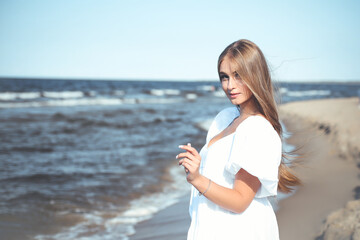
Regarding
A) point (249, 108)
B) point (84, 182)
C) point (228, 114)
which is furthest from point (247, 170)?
point (84, 182)

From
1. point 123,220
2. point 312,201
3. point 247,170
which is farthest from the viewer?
point 123,220

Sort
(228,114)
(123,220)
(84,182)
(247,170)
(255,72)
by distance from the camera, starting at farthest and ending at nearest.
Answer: (84,182) → (123,220) → (228,114) → (255,72) → (247,170)

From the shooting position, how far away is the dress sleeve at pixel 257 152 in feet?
4.54

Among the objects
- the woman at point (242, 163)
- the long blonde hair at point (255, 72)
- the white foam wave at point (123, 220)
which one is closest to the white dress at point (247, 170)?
the woman at point (242, 163)

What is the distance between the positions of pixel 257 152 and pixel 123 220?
151 inches

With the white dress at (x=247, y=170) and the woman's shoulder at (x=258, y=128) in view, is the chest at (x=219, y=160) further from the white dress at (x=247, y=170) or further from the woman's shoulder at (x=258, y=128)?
the woman's shoulder at (x=258, y=128)

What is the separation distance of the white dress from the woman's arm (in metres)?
0.05

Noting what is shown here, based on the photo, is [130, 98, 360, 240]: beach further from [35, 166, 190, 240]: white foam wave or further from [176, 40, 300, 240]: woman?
[176, 40, 300, 240]: woman

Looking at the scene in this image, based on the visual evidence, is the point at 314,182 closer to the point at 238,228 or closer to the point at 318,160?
the point at 318,160

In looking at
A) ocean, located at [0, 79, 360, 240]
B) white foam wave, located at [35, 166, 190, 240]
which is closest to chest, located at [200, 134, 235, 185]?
ocean, located at [0, 79, 360, 240]

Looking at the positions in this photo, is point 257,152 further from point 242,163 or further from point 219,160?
point 219,160

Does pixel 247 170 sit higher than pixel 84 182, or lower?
higher

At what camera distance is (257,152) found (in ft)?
4.53

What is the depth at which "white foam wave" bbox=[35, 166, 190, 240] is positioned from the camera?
427 cm
